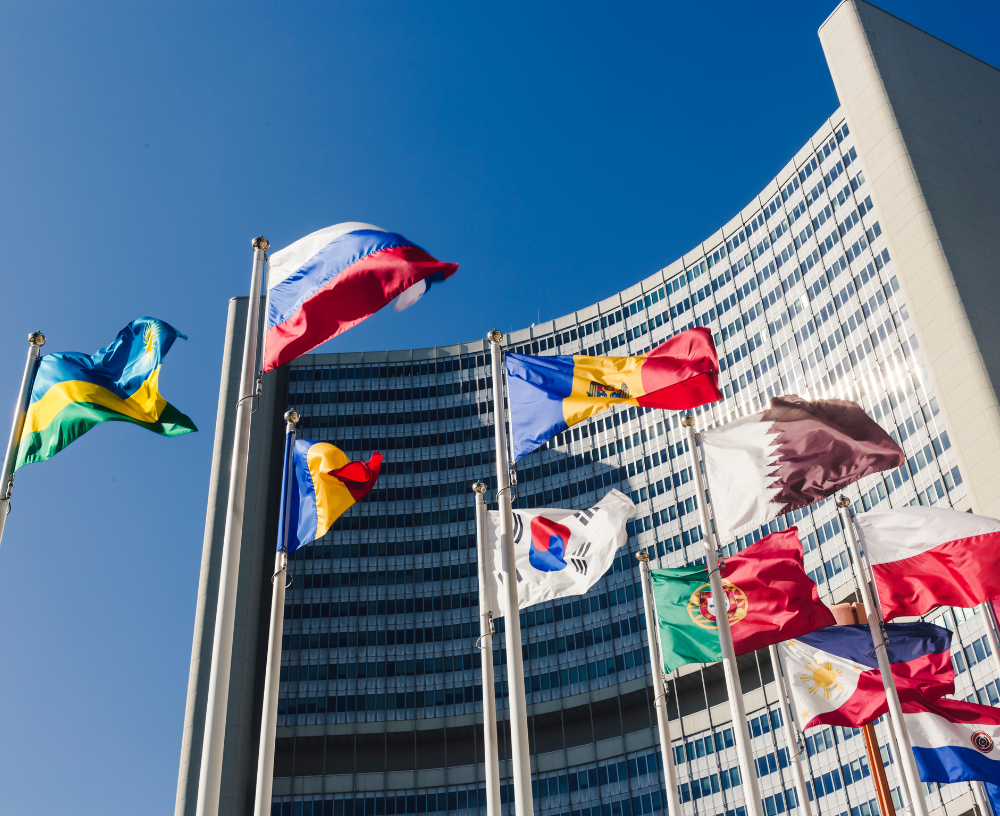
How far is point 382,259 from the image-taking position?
55.2ft

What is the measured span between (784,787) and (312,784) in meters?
40.8

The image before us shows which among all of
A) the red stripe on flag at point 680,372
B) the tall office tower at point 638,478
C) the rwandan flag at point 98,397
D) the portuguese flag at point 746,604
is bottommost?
the portuguese flag at point 746,604

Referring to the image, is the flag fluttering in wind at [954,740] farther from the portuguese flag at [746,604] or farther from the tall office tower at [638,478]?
the tall office tower at [638,478]

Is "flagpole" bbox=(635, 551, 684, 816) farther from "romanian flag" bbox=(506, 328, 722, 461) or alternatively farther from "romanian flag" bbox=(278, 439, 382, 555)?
"romanian flag" bbox=(278, 439, 382, 555)

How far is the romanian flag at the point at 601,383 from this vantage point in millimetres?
20062

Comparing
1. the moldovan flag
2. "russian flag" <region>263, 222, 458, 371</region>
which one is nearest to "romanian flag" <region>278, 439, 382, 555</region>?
"russian flag" <region>263, 222, 458, 371</region>

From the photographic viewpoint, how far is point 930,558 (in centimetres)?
2297

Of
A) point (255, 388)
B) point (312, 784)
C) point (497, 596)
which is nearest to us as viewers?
point (255, 388)

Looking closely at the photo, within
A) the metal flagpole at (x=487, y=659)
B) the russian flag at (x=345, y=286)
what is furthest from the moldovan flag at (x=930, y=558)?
the russian flag at (x=345, y=286)

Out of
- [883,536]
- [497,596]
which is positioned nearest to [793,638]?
[883,536]

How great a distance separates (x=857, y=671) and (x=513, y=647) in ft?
33.8

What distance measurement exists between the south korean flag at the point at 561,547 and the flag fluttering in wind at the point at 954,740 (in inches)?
316

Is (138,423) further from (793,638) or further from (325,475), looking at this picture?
(793,638)

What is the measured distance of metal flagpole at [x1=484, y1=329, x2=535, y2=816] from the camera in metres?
16.3
